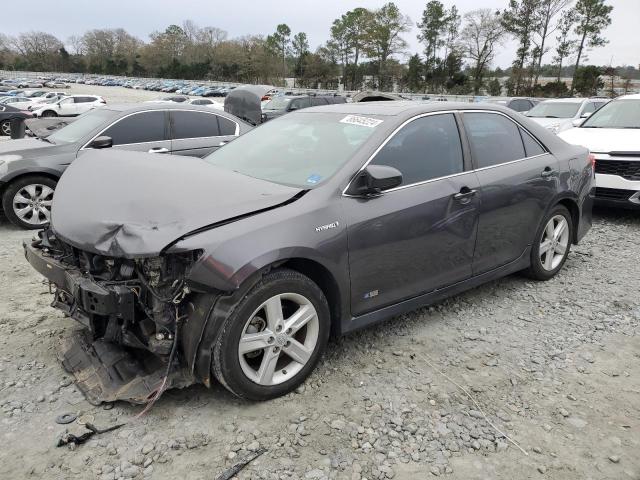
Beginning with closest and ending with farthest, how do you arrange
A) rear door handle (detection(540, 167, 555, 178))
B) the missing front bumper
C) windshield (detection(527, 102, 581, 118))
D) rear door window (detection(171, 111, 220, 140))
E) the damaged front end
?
the damaged front end
the missing front bumper
rear door handle (detection(540, 167, 555, 178))
rear door window (detection(171, 111, 220, 140))
windshield (detection(527, 102, 581, 118))

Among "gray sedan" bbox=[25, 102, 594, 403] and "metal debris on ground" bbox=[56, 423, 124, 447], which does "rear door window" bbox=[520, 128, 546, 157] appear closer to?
"gray sedan" bbox=[25, 102, 594, 403]

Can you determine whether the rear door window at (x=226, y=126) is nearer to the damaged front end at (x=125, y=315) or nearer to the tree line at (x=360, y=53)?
the damaged front end at (x=125, y=315)

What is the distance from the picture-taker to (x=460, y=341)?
3.63m

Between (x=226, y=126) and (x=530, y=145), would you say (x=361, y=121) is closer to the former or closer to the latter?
(x=530, y=145)

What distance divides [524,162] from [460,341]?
165 cm

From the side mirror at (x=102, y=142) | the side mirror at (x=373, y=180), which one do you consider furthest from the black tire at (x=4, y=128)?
the side mirror at (x=373, y=180)

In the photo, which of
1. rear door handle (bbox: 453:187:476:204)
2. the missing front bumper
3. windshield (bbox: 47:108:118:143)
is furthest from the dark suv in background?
the missing front bumper

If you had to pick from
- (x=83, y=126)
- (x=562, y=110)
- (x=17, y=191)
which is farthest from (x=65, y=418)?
(x=562, y=110)

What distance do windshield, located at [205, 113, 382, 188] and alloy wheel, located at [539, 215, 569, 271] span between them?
84.6 inches

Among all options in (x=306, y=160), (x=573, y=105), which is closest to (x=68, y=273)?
(x=306, y=160)

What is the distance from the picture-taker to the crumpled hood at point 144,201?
2553 millimetres

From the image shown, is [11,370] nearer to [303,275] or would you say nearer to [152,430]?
[152,430]

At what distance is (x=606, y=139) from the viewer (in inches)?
282

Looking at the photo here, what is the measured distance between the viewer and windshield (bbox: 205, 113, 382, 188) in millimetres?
3258
